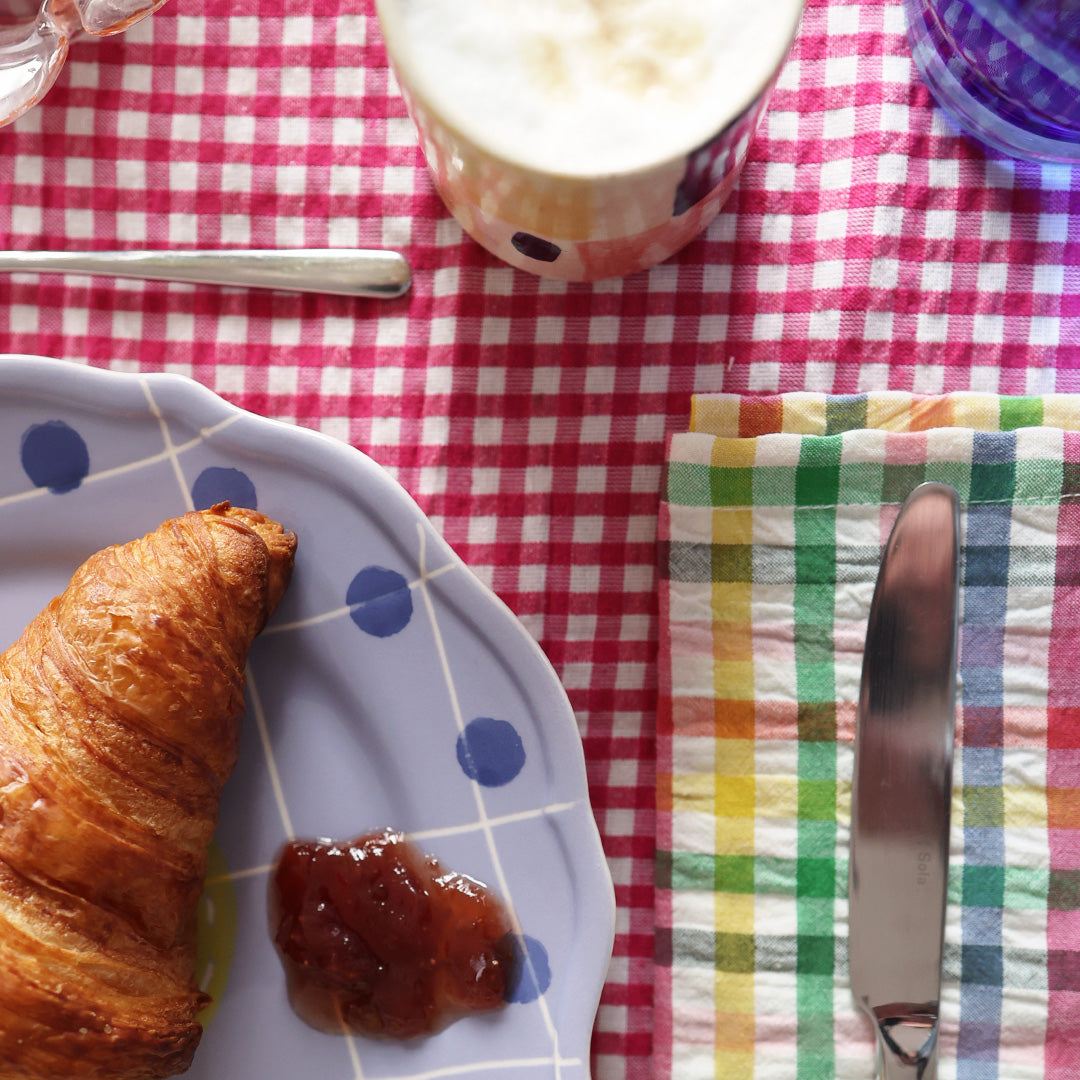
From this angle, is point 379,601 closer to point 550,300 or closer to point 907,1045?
point 550,300

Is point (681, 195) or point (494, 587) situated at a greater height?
point (681, 195)

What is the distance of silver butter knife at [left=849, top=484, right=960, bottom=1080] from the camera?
0.82 m

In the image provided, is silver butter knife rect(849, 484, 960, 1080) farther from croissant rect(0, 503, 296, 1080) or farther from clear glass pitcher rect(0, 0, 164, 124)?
clear glass pitcher rect(0, 0, 164, 124)

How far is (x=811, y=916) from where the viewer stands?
0.85m

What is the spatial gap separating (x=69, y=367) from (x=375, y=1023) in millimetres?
603

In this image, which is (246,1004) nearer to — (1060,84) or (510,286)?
(510,286)

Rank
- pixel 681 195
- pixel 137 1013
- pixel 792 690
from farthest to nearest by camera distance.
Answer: pixel 792 690
pixel 137 1013
pixel 681 195

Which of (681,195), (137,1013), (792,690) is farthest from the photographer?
(792,690)

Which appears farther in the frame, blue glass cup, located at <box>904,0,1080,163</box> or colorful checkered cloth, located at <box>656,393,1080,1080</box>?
colorful checkered cloth, located at <box>656,393,1080,1080</box>

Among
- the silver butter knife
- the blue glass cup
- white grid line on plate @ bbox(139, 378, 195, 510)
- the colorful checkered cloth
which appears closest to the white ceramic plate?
white grid line on plate @ bbox(139, 378, 195, 510)

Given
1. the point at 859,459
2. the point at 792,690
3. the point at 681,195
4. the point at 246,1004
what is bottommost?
the point at 246,1004

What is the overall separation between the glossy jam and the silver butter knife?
0.30m

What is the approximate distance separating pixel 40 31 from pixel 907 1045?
111 cm

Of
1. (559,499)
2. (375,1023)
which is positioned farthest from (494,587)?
(375,1023)
